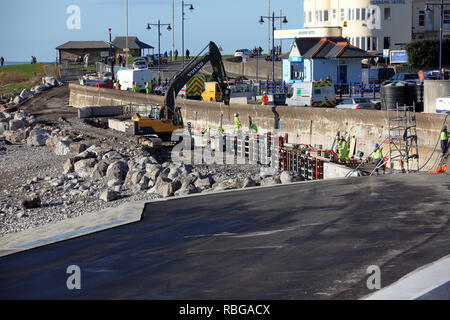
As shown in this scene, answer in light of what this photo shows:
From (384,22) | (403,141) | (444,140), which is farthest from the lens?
(384,22)

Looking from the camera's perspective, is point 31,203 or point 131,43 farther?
point 131,43

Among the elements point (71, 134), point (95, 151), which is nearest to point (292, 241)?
point (95, 151)

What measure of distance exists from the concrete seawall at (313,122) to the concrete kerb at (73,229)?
1220 cm

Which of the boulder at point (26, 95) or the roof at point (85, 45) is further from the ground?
the roof at point (85, 45)

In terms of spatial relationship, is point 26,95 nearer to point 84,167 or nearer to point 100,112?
point 100,112

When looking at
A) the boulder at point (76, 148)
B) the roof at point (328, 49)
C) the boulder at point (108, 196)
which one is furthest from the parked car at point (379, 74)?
the boulder at point (108, 196)

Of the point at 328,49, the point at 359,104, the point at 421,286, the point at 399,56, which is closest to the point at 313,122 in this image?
the point at 359,104

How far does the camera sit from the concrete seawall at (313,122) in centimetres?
2305

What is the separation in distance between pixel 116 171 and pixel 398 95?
497 inches

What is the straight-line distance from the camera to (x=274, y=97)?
38.2 m

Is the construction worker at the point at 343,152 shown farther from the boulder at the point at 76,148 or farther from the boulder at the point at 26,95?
the boulder at the point at 26,95

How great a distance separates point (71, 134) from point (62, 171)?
12298 mm

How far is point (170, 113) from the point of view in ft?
113
